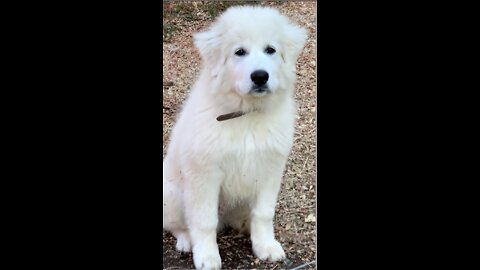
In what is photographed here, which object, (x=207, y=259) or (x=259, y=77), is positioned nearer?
(x=259, y=77)

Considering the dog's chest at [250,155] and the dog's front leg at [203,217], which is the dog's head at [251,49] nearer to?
the dog's chest at [250,155]

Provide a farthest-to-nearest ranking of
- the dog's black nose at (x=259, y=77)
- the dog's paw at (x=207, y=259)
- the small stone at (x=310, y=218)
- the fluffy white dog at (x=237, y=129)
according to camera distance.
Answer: the small stone at (x=310, y=218), the dog's paw at (x=207, y=259), the fluffy white dog at (x=237, y=129), the dog's black nose at (x=259, y=77)

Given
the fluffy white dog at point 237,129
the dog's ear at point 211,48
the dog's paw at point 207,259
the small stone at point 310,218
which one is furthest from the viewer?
the small stone at point 310,218

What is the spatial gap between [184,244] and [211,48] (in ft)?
4.34

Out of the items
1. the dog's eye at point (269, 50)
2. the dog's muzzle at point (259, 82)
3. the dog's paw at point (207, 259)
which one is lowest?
the dog's paw at point (207, 259)

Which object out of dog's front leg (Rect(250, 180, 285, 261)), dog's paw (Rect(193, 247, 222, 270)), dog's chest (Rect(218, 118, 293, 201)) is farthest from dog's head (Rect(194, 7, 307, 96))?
dog's paw (Rect(193, 247, 222, 270))

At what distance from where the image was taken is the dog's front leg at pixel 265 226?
4117 millimetres

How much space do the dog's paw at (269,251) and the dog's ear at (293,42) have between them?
121 centimetres

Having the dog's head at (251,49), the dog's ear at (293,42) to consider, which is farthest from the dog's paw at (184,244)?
the dog's ear at (293,42)

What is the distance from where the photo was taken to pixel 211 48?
12.8ft

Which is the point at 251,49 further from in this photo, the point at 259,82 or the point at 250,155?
the point at 250,155

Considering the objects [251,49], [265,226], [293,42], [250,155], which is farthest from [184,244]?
[293,42]

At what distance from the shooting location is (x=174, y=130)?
14.0 ft
